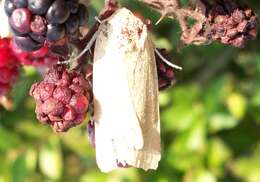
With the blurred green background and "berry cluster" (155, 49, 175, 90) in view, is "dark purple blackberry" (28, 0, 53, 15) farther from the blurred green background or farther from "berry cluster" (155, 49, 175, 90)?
the blurred green background

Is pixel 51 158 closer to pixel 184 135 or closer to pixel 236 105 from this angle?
pixel 184 135

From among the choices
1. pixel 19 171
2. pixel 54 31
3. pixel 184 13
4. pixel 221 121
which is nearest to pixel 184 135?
pixel 221 121

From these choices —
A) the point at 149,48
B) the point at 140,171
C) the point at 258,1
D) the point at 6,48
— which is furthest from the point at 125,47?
the point at 258,1

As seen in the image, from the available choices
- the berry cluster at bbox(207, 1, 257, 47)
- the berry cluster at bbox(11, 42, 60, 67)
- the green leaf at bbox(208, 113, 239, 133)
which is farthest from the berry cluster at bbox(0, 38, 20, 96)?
the green leaf at bbox(208, 113, 239, 133)

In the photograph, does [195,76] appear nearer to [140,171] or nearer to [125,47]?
[140,171]

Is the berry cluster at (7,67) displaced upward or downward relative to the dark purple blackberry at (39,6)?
downward

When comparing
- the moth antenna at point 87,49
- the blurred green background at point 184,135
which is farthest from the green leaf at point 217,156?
the moth antenna at point 87,49

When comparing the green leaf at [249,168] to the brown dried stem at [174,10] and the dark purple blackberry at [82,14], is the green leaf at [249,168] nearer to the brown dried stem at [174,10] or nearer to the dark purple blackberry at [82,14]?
the brown dried stem at [174,10]
